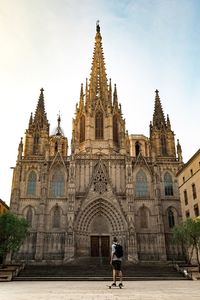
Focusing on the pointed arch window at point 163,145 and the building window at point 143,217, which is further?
the pointed arch window at point 163,145

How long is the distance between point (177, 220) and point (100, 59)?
3272 centimetres

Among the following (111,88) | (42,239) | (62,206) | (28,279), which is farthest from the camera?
(111,88)

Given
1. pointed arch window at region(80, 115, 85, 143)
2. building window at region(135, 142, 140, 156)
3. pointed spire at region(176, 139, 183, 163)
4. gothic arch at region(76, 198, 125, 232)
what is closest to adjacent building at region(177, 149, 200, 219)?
pointed spire at region(176, 139, 183, 163)

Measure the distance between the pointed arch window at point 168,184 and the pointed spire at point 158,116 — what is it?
8992 millimetres

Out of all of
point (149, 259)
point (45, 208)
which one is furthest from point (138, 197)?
point (45, 208)

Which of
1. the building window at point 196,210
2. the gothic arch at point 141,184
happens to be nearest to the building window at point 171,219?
the gothic arch at point 141,184

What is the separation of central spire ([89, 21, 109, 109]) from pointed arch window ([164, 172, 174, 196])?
51.9 feet

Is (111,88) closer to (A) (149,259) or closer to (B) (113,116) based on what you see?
(B) (113,116)

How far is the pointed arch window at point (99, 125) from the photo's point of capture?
50688mm

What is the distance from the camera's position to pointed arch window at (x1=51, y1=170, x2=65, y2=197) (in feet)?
146

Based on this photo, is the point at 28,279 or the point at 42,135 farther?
the point at 42,135

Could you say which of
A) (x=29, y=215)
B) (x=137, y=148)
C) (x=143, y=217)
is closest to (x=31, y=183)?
(x=29, y=215)

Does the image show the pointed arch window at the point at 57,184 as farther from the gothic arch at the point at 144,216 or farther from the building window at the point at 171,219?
the building window at the point at 171,219

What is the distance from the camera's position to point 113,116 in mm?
52281
